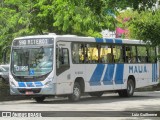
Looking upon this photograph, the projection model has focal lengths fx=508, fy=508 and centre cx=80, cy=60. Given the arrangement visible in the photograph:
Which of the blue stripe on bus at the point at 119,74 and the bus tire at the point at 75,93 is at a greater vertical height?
the blue stripe on bus at the point at 119,74

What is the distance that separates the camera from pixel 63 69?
895 inches

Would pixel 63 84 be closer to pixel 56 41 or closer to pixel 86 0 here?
pixel 56 41

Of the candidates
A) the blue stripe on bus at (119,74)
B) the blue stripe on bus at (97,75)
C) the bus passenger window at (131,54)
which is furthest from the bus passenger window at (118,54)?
the blue stripe on bus at (97,75)

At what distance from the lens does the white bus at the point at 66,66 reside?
22.4 metres

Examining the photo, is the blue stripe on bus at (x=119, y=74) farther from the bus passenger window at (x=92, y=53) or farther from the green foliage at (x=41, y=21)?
the green foliage at (x=41, y=21)

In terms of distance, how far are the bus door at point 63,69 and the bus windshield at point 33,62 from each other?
38 cm

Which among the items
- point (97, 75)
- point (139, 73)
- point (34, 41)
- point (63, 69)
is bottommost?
point (139, 73)

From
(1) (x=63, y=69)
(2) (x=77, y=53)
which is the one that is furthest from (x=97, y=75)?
(1) (x=63, y=69)

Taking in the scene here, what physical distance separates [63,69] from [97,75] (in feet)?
9.34

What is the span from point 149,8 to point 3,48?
1542cm

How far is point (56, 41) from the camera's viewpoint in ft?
73.9

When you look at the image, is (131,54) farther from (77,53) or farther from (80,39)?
(77,53)

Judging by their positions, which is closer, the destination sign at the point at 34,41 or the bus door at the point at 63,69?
the bus door at the point at 63,69

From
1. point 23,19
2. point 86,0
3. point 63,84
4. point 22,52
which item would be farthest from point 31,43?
point 86,0
